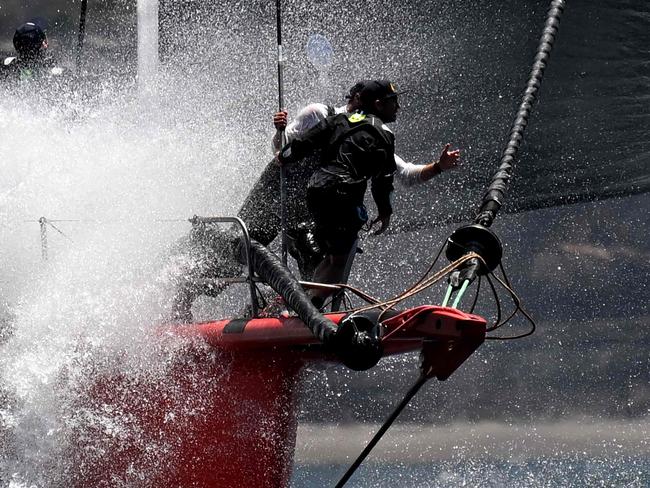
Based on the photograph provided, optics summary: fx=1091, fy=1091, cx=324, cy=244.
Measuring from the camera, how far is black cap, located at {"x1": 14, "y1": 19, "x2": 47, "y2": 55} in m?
6.43

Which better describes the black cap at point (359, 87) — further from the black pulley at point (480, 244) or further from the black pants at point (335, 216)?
the black pulley at point (480, 244)

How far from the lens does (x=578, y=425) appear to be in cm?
608

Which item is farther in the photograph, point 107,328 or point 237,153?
point 237,153

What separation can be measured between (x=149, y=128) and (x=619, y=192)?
285cm

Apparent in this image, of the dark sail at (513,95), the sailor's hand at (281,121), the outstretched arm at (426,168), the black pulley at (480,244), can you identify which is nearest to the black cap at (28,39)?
the dark sail at (513,95)

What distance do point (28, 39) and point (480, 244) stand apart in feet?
13.2

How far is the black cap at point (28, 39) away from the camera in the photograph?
643 centimetres

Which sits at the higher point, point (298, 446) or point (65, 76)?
point (65, 76)

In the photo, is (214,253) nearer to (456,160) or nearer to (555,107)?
(456,160)

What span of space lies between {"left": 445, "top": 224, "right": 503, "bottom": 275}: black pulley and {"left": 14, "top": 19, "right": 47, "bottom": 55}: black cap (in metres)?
3.95

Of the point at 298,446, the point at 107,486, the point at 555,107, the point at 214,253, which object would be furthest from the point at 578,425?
the point at 107,486

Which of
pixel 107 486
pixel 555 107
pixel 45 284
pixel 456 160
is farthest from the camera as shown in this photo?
pixel 45 284

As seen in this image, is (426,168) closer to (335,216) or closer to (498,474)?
(335,216)

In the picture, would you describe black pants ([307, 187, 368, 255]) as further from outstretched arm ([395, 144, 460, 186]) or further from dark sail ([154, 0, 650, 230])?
dark sail ([154, 0, 650, 230])
